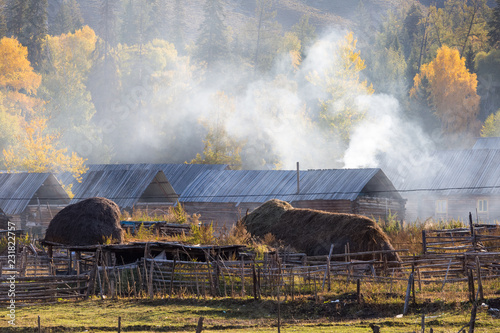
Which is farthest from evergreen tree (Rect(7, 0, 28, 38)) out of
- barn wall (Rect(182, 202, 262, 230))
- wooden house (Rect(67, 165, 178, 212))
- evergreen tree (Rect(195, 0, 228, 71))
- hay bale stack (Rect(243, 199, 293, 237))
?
hay bale stack (Rect(243, 199, 293, 237))

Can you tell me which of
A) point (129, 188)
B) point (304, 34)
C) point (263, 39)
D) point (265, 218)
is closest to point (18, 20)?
point (263, 39)

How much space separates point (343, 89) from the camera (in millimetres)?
73625

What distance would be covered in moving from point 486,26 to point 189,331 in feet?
349

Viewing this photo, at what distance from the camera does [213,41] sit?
11056 centimetres

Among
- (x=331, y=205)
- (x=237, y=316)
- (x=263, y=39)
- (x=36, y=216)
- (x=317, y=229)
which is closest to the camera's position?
(x=237, y=316)

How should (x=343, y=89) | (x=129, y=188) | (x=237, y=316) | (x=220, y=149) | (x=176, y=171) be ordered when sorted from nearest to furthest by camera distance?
1. (x=237, y=316)
2. (x=129, y=188)
3. (x=176, y=171)
4. (x=220, y=149)
5. (x=343, y=89)

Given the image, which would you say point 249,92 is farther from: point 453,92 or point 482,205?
point 482,205

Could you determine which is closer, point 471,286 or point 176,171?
point 471,286

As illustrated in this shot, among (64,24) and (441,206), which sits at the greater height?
(64,24)

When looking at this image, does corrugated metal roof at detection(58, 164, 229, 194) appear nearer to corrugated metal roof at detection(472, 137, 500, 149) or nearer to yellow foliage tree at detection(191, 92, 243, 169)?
yellow foliage tree at detection(191, 92, 243, 169)

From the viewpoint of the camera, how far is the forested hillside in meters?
76.0

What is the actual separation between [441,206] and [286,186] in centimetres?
1333

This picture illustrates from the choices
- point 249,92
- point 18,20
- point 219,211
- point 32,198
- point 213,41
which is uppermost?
point 18,20

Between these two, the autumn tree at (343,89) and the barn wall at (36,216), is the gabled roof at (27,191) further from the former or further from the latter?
the autumn tree at (343,89)
